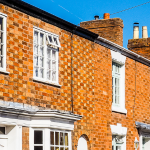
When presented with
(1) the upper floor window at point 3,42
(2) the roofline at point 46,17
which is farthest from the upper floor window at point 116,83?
(1) the upper floor window at point 3,42

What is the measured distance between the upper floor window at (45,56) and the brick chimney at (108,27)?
19.1 feet

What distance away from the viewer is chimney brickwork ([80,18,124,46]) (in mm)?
19109

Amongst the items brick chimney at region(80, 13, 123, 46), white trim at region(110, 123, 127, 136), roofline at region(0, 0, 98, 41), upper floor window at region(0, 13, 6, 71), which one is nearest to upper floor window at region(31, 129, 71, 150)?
upper floor window at region(0, 13, 6, 71)

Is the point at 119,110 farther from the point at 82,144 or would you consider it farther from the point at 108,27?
the point at 108,27

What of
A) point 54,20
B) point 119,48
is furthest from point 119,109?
point 54,20

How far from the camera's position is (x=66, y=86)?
14117 millimetres

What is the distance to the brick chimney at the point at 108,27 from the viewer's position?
62.7ft

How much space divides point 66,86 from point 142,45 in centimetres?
943

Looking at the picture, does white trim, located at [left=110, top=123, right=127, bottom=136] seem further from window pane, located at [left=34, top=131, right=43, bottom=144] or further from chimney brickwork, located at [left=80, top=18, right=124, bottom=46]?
window pane, located at [left=34, top=131, right=43, bottom=144]

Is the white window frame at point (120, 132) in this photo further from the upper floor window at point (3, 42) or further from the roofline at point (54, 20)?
the upper floor window at point (3, 42)

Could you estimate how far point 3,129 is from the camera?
11672mm

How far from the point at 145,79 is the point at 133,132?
9.46ft

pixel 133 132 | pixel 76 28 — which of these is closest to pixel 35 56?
pixel 76 28

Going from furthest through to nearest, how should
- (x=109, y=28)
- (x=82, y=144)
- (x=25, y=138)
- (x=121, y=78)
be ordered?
1. (x=109, y=28)
2. (x=121, y=78)
3. (x=82, y=144)
4. (x=25, y=138)
